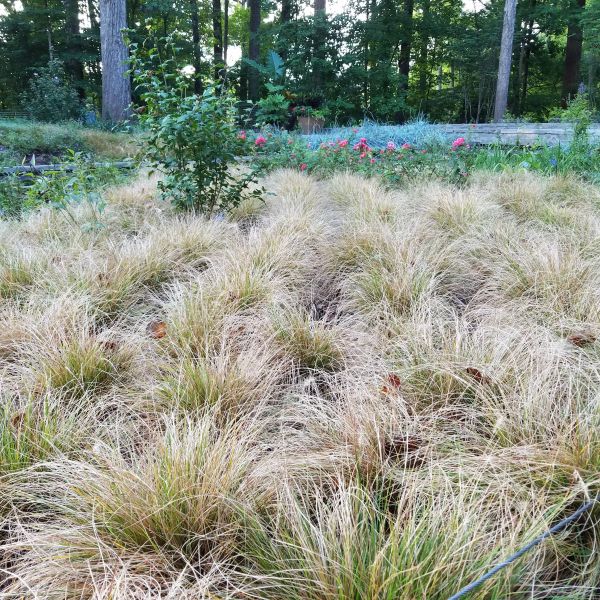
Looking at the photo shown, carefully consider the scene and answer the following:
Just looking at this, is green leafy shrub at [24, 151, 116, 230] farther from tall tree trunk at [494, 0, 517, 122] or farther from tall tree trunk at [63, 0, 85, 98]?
tall tree trunk at [63, 0, 85, 98]

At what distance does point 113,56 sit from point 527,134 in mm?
8108

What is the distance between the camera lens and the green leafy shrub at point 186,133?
337cm

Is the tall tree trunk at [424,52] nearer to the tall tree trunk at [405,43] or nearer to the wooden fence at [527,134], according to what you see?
the tall tree trunk at [405,43]

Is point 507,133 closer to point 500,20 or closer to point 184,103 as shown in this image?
point 184,103

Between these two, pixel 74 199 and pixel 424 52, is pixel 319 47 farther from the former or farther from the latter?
pixel 74 199

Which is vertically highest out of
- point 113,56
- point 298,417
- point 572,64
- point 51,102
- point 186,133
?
point 572,64

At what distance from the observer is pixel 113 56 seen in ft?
33.0

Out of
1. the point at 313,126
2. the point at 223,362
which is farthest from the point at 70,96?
the point at 223,362

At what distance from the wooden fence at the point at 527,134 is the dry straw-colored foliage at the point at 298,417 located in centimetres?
434

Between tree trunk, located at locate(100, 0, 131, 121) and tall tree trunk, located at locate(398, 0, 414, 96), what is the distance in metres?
8.93

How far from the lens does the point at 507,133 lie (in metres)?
7.62

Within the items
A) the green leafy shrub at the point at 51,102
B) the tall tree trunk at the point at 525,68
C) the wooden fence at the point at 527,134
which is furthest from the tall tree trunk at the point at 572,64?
the green leafy shrub at the point at 51,102

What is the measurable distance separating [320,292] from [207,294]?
0.69 metres

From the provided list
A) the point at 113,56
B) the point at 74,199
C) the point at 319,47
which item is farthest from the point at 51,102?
the point at 74,199
